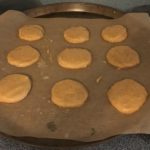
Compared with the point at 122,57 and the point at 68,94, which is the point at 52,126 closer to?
the point at 68,94

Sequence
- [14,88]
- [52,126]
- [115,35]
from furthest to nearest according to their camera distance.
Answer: [115,35] < [14,88] < [52,126]

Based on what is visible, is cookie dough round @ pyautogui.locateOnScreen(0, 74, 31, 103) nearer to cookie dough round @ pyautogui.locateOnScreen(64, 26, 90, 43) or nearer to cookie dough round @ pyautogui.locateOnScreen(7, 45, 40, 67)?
cookie dough round @ pyautogui.locateOnScreen(7, 45, 40, 67)

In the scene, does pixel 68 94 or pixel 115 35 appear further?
pixel 115 35

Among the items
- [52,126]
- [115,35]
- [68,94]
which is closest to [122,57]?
[115,35]

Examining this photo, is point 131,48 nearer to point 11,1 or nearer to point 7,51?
point 7,51

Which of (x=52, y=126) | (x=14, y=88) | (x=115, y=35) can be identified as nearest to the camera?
(x=52, y=126)

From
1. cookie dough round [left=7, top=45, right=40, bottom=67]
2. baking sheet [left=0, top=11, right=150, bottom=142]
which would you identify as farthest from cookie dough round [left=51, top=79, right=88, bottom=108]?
cookie dough round [left=7, top=45, right=40, bottom=67]

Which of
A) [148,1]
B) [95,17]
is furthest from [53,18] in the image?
[148,1]
